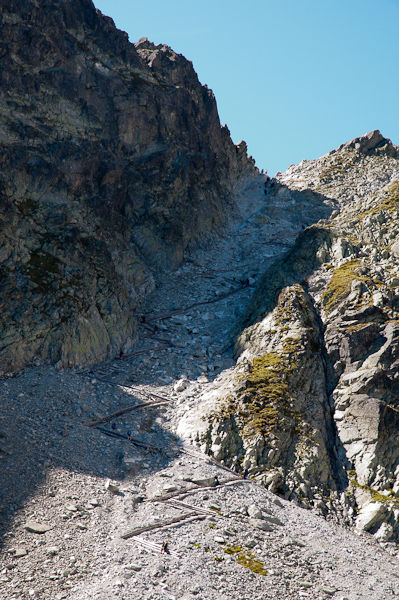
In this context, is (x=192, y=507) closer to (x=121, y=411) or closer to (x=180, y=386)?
(x=121, y=411)

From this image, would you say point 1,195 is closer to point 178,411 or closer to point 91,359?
point 91,359

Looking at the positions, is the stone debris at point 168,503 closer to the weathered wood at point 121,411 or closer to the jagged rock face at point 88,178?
the weathered wood at point 121,411

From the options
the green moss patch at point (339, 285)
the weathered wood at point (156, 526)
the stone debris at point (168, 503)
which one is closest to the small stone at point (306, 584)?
the stone debris at point (168, 503)

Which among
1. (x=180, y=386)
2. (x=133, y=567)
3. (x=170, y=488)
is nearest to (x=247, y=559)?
(x=133, y=567)

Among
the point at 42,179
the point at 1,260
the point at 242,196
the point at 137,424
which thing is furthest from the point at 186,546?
the point at 242,196

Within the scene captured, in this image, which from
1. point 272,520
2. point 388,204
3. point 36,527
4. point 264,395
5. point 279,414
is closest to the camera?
point 36,527

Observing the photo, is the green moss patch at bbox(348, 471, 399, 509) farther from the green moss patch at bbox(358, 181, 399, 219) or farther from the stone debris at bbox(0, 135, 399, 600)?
the green moss patch at bbox(358, 181, 399, 219)

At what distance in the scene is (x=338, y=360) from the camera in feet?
159

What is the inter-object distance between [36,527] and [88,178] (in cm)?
4925

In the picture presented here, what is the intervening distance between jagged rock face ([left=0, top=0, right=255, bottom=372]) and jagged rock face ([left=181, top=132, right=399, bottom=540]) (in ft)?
57.8

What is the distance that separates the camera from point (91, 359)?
54.0 m

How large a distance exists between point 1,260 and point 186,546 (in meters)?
36.6

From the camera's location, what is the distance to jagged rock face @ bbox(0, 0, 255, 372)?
54.4 meters

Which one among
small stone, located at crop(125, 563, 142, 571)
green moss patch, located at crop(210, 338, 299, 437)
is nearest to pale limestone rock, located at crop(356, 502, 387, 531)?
green moss patch, located at crop(210, 338, 299, 437)
